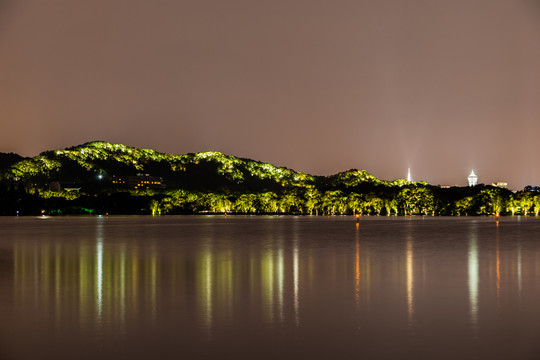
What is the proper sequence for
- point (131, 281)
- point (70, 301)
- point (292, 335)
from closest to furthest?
point (292, 335) → point (70, 301) → point (131, 281)

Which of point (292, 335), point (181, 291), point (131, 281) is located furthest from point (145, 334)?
point (131, 281)

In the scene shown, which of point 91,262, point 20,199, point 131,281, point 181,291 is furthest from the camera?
point 20,199

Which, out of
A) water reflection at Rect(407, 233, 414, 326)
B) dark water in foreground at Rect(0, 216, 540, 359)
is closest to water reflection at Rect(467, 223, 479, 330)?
dark water in foreground at Rect(0, 216, 540, 359)

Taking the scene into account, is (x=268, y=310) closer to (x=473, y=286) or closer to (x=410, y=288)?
(x=410, y=288)

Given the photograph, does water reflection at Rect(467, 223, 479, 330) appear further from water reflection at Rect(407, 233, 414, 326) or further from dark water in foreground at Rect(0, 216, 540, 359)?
water reflection at Rect(407, 233, 414, 326)

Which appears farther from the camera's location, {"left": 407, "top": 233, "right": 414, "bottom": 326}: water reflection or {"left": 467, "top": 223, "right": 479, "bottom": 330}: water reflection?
{"left": 407, "top": 233, "right": 414, "bottom": 326}: water reflection

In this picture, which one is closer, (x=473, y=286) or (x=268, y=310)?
(x=268, y=310)

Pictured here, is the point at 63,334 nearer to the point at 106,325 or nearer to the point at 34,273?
the point at 106,325

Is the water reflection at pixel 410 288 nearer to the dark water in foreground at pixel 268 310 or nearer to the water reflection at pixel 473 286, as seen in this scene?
the dark water in foreground at pixel 268 310

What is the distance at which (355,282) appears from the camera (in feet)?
79.4

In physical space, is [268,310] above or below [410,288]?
above

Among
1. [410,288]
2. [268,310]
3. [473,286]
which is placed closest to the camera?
[268,310]

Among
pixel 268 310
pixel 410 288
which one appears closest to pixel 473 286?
pixel 410 288

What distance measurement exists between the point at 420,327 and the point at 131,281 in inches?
507
